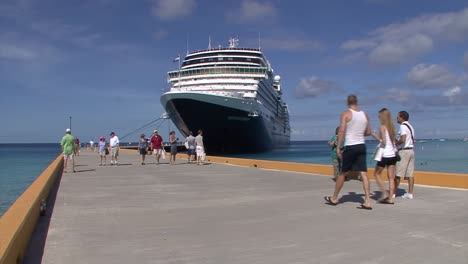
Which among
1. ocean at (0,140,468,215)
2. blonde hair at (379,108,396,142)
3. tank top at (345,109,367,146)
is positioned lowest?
ocean at (0,140,468,215)

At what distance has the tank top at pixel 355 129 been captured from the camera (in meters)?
6.07

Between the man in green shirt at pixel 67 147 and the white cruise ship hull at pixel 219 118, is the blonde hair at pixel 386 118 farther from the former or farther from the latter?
the white cruise ship hull at pixel 219 118

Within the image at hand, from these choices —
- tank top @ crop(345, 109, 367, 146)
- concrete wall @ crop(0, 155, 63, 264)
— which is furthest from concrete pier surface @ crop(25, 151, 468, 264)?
tank top @ crop(345, 109, 367, 146)

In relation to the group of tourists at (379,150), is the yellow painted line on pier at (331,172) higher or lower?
lower

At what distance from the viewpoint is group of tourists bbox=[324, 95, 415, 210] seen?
19.8 feet

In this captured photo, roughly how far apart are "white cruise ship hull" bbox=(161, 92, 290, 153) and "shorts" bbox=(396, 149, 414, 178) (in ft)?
102

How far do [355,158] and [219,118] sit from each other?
33686mm

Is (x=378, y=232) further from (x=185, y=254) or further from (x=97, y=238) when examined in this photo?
(x=97, y=238)

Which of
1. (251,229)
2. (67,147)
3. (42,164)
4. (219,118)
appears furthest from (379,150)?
(42,164)

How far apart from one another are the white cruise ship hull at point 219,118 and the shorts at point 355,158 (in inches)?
1254

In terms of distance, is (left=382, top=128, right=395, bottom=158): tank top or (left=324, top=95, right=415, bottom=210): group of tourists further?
(left=382, top=128, right=395, bottom=158): tank top

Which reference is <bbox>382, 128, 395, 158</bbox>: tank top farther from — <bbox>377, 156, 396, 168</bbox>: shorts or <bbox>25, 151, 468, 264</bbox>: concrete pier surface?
<bbox>25, 151, 468, 264</bbox>: concrete pier surface

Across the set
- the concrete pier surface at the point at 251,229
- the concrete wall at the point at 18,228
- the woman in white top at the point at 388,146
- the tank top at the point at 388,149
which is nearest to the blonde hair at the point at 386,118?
the woman in white top at the point at 388,146

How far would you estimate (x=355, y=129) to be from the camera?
6.09 m
